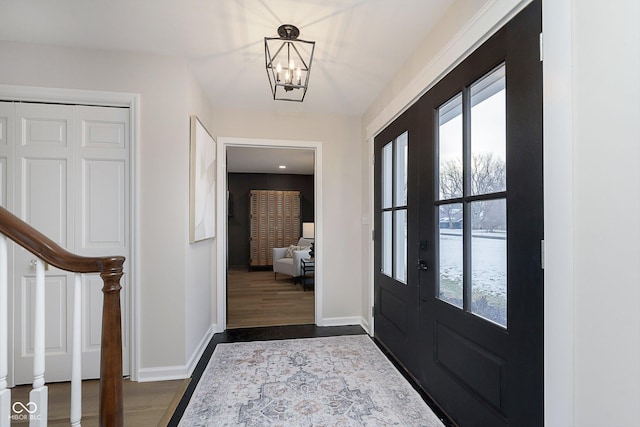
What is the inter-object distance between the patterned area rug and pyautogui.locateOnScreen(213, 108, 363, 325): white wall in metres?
0.71

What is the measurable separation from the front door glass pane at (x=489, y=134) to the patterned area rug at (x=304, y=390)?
4.51 ft

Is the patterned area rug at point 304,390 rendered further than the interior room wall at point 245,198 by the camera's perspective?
No

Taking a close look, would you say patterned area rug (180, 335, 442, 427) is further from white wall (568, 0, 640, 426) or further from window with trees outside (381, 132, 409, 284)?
white wall (568, 0, 640, 426)

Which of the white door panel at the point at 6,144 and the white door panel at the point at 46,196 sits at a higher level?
the white door panel at the point at 6,144

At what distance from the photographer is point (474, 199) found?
1643 millimetres

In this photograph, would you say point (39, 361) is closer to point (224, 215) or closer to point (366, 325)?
point (224, 215)

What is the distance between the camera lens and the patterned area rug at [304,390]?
1857 millimetres

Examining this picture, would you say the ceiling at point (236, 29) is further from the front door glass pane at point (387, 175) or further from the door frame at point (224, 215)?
the door frame at point (224, 215)

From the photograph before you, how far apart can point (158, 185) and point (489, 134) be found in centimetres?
221

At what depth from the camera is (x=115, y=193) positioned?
2.37 metres

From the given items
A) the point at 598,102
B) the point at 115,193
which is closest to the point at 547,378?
the point at 598,102

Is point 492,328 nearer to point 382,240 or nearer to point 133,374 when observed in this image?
point 382,240

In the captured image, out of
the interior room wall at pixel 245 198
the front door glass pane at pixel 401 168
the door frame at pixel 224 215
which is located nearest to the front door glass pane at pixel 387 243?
the front door glass pane at pixel 401 168

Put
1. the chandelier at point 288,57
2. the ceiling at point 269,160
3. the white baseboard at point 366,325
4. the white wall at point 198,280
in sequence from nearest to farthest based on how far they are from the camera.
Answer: the chandelier at point 288,57
the white wall at point 198,280
the white baseboard at point 366,325
the ceiling at point 269,160
